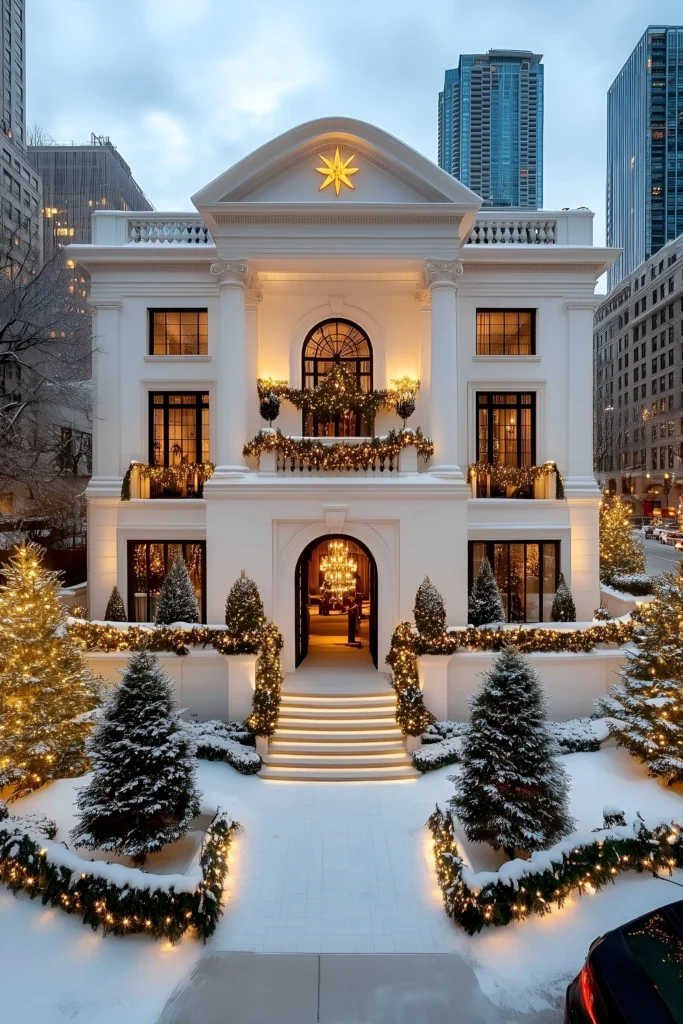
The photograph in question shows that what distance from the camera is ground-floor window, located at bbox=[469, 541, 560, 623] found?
51.9 feet

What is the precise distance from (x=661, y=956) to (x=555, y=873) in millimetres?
2290

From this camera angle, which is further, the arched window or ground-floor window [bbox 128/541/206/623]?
the arched window

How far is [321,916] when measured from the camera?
696 centimetres

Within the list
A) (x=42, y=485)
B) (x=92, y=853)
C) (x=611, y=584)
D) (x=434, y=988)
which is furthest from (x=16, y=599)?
(x=611, y=584)

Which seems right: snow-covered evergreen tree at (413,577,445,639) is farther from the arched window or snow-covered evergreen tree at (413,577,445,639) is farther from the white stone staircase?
the arched window

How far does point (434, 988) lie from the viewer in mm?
5887

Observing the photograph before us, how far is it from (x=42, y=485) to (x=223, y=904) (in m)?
18.7

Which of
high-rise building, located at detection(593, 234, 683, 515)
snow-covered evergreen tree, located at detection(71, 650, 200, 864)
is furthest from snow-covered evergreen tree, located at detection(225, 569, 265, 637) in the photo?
high-rise building, located at detection(593, 234, 683, 515)

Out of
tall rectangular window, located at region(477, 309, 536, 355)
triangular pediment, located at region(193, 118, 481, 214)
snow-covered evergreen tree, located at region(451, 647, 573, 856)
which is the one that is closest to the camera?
snow-covered evergreen tree, located at region(451, 647, 573, 856)

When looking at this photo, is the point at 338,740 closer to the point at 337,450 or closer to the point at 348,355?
the point at 337,450

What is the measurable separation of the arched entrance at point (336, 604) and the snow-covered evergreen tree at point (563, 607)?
17.2ft

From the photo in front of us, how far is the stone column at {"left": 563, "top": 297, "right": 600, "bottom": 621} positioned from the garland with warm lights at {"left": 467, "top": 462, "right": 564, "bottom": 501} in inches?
26.5

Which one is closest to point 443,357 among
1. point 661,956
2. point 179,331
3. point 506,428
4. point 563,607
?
point 506,428

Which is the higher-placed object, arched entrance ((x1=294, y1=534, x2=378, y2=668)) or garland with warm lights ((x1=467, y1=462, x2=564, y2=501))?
garland with warm lights ((x1=467, y1=462, x2=564, y2=501))
